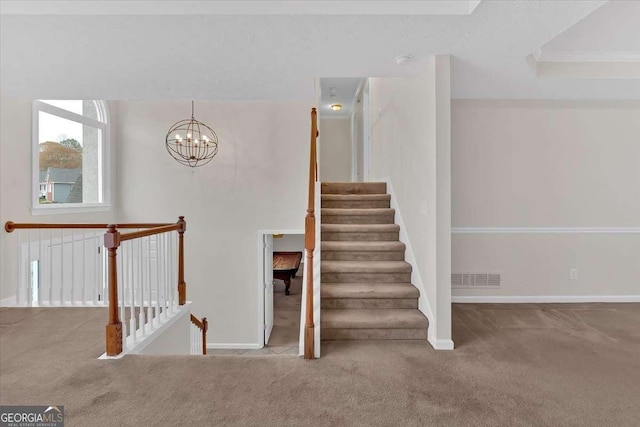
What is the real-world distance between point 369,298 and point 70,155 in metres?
4.46

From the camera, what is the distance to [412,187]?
134 inches

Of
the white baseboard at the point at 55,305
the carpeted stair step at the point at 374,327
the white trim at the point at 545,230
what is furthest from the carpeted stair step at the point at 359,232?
the white baseboard at the point at 55,305

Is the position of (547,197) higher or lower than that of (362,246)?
higher

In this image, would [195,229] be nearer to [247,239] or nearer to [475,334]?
[247,239]

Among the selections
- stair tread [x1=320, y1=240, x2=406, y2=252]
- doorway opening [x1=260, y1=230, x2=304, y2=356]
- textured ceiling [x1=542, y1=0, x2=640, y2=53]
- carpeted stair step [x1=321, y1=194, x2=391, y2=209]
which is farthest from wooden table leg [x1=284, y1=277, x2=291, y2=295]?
textured ceiling [x1=542, y1=0, x2=640, y2=53]

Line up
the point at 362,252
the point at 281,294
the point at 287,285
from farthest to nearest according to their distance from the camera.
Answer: the point at 281,294, the point at 287,285, the point at 362,252

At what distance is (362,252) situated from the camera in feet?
11.9

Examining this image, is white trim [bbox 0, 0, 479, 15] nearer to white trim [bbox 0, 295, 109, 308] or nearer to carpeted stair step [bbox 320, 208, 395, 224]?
carpeted stair step [bbox 320, 208, 395, 224]

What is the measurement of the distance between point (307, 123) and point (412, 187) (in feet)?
8.51

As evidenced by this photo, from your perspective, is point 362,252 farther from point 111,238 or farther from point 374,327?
point 111,238

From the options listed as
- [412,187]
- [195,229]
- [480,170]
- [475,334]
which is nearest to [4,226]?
[195,229]

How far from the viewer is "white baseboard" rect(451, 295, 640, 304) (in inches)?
151

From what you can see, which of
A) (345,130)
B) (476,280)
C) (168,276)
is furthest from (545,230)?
(345,130)

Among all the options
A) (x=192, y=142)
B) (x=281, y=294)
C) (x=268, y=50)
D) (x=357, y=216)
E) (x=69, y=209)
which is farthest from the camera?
(x=281, y=294)
